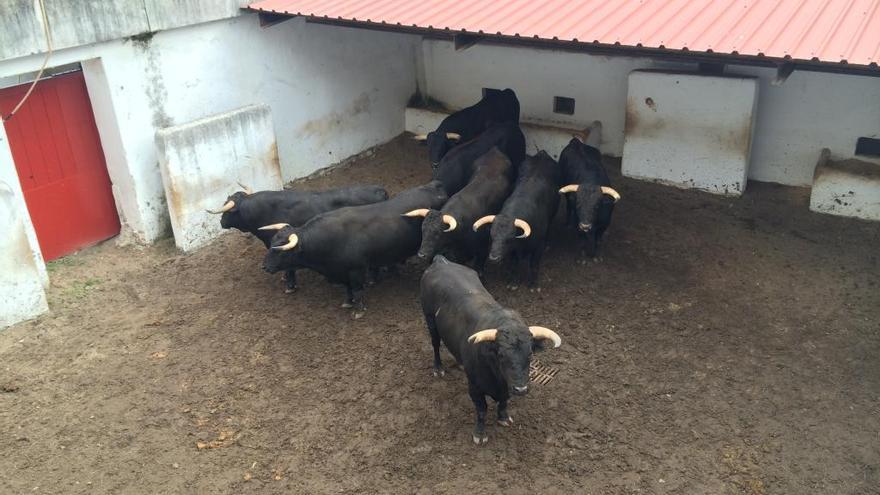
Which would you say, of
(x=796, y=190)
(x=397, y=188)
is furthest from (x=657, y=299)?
(x=397, y=188)

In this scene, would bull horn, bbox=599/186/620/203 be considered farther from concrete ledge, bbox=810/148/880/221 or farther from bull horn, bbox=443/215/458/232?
concrete ledge, bbox=810/148/880/221

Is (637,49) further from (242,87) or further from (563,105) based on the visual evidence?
(242,87)

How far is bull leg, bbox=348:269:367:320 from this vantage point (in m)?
8.84

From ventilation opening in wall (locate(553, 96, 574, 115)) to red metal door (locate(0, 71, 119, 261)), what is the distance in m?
6.91

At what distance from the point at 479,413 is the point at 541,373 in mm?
1139

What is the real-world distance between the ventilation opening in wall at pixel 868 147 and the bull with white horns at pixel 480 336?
20.4 ft

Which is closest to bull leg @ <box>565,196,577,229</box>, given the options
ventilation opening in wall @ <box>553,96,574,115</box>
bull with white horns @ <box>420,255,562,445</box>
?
ventilation opening in wall @ <box>553,96,574,115</box>

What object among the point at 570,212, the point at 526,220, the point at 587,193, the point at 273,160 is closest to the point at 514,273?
the point at 526,220

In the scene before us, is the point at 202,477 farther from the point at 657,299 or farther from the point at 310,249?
the point at 657,299

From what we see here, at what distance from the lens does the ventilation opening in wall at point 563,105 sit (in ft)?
41.4

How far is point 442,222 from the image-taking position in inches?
347

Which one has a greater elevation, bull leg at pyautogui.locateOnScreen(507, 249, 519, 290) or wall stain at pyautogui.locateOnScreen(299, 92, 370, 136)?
wall stain at pyautogui.locateOnScreen(299, 92, 370, 136)

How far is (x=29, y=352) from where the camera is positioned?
838 cm

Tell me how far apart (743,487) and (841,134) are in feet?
20.5
